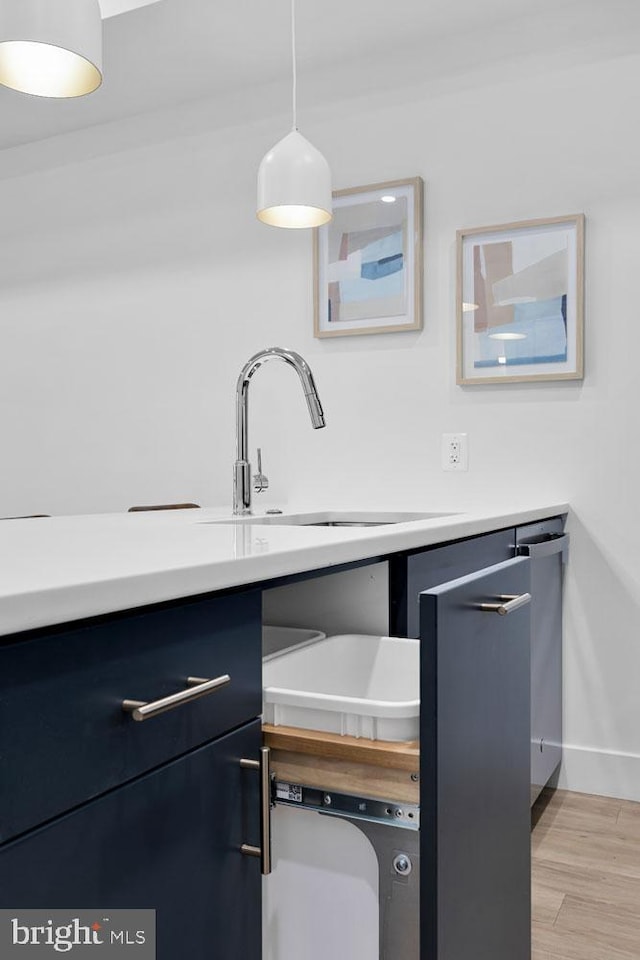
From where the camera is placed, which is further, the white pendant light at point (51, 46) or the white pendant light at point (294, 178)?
the white pendant light at point (294, 178)

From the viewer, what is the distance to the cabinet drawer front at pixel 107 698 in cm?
58

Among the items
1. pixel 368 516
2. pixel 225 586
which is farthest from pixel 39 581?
pixel 368 516

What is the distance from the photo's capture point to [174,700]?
70 centimetres

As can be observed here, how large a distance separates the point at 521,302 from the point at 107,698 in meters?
1.96

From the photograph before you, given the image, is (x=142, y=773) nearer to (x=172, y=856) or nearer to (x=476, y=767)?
(x=172, y=856)

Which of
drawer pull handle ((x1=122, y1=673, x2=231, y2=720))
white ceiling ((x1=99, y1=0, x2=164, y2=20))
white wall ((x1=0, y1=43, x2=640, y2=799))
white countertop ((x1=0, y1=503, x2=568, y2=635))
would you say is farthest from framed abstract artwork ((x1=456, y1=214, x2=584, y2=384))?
drawer pull handle ((x1=122, y1=673, x2=231, y2=720))

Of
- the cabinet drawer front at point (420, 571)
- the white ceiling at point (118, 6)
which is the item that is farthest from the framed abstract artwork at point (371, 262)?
the cabinet drawer front at point (420, 571)

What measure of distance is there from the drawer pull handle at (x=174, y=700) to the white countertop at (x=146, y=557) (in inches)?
3.3

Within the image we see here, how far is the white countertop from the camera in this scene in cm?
60

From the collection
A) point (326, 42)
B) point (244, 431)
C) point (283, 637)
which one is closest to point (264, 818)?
point (283, 637)

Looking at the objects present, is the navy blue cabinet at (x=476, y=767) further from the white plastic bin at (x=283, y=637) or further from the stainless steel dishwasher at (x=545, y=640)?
the stainless steel dishwasher at (x=545, y=640)

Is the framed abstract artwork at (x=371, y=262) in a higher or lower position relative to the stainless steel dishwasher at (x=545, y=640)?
higher

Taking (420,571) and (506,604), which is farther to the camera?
(420,571)

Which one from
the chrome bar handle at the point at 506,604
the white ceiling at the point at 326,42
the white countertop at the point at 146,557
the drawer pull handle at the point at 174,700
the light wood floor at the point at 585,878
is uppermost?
the white ceiling at the point at 326,42
